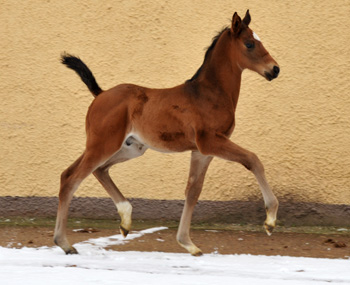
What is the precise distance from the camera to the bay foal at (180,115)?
4719mm

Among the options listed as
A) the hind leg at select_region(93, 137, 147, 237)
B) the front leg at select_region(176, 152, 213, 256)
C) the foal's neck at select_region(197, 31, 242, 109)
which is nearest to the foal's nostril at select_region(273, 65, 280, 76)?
the foal's neck at select_region(197, 31, 242, 109)

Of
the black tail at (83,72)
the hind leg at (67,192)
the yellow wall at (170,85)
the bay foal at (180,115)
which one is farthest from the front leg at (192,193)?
the yellow wall at (170,85)

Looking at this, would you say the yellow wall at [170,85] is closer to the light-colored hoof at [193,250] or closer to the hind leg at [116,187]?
the hind leg at [116,187]

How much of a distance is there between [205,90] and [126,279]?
1522mm

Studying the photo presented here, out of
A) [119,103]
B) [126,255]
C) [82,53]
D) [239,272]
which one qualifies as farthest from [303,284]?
[82,53]

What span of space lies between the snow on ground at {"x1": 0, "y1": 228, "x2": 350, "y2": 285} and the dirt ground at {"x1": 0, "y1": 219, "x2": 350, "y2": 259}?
1.03ft

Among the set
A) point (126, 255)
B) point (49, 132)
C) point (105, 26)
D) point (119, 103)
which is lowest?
point (126, 255)

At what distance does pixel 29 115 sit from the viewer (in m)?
6.48

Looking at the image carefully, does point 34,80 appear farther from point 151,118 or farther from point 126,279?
point 126,279

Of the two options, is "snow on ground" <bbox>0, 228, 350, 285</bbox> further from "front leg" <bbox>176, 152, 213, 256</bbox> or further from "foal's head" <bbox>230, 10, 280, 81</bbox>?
"foal's head" <bbox>230, 10, 280, 81</bbox>

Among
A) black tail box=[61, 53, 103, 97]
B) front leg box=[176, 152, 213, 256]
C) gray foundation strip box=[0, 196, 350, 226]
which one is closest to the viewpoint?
front leg box=[176, 152, 213, 256]

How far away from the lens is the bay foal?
472cm

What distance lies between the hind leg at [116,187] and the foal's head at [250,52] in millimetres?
1031

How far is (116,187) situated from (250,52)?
1428 mm
